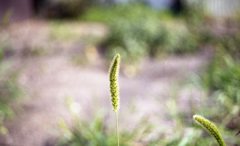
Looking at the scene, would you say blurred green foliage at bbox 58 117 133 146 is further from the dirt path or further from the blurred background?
the dirt path

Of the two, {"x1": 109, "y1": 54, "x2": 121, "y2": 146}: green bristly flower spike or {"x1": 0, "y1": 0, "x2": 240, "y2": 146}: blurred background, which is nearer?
{"x1": 109, "y1": 54, "x2": 121, "y2": 146}: green bristly flower spike

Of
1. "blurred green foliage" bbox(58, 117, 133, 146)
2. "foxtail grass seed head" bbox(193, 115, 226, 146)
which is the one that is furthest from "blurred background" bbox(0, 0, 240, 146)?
"foxtail grass seed head" bbox(193, 115, 226, 146)

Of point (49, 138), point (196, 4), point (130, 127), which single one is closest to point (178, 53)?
point (196, 4)

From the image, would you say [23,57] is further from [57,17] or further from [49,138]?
[57,17]

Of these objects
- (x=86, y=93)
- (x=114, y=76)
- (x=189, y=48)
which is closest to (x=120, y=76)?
(x=86, y=93)

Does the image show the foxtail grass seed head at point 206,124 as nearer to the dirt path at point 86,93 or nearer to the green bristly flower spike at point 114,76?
the green bristly flower spike at point 114,76

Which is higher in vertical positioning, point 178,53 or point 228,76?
point 228,76

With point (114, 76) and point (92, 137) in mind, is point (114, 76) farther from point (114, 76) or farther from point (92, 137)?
point (92, 137)
